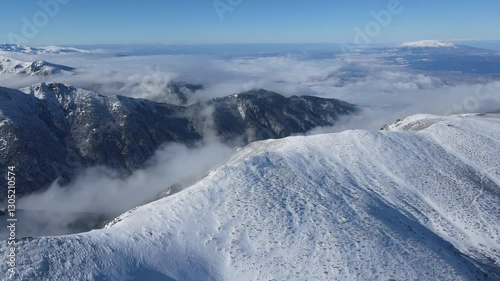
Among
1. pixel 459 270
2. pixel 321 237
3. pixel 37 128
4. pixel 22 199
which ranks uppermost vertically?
pixel 321 237

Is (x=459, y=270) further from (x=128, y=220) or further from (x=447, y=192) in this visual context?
(x=128, y=220)

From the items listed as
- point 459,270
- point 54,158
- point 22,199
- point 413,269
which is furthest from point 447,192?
point 54,158

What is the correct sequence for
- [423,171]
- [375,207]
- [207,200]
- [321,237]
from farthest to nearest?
[423,171], [375,207], [207,200], [321,237]

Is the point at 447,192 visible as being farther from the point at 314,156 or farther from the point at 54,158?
the point at 54,158

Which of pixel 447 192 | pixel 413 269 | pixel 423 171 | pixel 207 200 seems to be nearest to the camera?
pixel 413 269

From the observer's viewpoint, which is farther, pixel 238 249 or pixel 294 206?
pixel 294 206

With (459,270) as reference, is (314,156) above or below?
above
